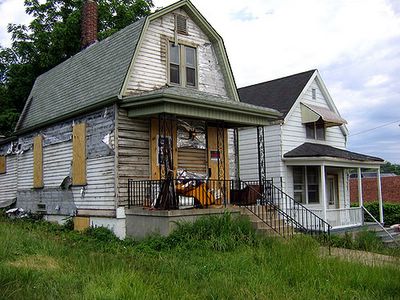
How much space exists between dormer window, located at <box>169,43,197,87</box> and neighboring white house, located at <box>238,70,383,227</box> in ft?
15.8

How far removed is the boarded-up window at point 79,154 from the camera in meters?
14.2

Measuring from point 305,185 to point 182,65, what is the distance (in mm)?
7976

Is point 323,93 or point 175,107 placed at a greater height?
point 323,93

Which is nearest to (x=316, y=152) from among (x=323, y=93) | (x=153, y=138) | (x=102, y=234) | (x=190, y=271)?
(x=323, y=93)

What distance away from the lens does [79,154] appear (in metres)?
14.5

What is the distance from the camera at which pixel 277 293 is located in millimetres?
6613

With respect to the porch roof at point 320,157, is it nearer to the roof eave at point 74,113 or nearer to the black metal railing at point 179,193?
the black metal railing at point 179,193

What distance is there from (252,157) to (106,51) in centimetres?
780

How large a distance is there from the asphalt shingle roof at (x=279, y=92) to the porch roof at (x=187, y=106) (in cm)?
492

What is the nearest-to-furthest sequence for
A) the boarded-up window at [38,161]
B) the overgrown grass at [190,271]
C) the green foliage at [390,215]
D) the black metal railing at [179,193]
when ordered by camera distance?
1. the overgrown grass at [190,271]
2. the black metal railing at [179,193]
3. the boarded-up window at [38,161]
4. the green foliage at [390,215]

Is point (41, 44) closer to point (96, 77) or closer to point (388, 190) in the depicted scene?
point (96, 77)

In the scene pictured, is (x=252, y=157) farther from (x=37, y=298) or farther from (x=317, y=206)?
(x=37, y=298)

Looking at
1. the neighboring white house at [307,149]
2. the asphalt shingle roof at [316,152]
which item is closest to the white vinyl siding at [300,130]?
the neighboring white house at [307,149]

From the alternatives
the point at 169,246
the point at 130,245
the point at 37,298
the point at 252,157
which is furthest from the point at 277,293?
the point at 252,157
